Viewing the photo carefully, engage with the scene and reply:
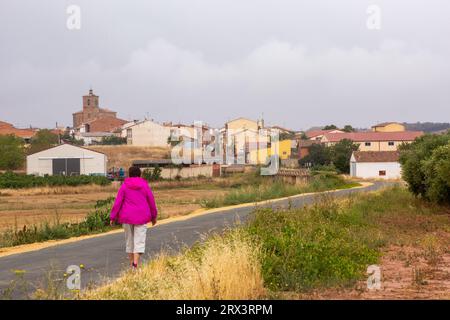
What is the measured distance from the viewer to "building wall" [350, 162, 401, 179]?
82250 millimetres

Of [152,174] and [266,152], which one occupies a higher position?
[266,152]

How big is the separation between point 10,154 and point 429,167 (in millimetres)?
75794

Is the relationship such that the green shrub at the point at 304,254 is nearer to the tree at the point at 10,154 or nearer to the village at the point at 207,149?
the village at the point at 207,149

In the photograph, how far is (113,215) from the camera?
11.9 meters

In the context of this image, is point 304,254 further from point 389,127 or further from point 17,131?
point 389,127

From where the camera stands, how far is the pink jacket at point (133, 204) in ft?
38.7

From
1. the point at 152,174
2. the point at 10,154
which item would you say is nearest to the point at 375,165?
the point at 152,174

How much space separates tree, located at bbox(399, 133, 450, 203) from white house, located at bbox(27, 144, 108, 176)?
53.2 meters

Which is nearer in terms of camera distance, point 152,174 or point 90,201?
point 90,201

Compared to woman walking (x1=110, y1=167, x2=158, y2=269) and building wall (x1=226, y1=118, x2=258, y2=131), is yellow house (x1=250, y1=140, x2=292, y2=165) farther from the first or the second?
woman walking (x1=110, y1=167, x2=158, y2=269)

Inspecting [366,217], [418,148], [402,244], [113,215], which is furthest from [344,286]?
[418,148]

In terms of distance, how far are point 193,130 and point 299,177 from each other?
82902mm

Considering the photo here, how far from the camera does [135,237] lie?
11.9 m

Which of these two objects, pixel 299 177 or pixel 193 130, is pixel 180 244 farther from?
pixel 193 130
